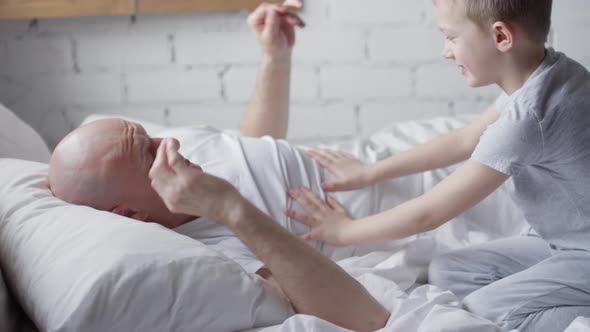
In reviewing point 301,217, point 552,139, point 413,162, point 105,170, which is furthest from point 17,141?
point 552,139

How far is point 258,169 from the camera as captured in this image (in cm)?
145

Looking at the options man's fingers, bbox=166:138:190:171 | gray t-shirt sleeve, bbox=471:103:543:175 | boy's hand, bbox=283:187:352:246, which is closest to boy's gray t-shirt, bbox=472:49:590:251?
gray t-shirt sleeve, bbox=471:103:543:175

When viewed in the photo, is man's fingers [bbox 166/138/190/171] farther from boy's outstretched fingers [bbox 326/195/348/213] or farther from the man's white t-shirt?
boy's outstretched fingers [bbox 326/195/348/213]

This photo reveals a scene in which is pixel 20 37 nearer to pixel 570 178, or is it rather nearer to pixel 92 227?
pixel 92 227

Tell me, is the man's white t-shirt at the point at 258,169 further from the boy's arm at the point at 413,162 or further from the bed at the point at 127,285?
the bed at the point at 127,285

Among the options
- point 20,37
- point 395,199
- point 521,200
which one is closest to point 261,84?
point 395,199

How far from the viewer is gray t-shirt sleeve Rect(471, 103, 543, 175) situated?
1.10 metres

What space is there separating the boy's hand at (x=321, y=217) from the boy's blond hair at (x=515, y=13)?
0.46 m

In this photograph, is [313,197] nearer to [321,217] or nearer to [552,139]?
[321,217]

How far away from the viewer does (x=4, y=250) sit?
111 cm

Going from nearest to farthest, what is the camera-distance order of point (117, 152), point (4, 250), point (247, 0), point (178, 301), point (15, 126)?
point (178, 301), point (4, 250), point (117, 152), point (15, 126), point (247, 0)

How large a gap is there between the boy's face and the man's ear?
1.92 ft

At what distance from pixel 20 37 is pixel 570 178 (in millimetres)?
1763

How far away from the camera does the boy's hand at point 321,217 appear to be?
1364mm
